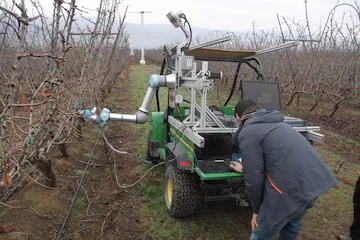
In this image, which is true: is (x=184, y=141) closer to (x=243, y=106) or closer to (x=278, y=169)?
(x=243, y=106)

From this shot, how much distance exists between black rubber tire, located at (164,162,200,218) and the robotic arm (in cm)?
74

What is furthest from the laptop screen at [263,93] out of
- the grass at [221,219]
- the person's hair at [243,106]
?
the grass at [221,219]

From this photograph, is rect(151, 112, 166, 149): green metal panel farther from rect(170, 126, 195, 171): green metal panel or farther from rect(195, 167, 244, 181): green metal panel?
rect(195, 167, 244, 181): green metal panel

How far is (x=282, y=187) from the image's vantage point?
2225 millimetres

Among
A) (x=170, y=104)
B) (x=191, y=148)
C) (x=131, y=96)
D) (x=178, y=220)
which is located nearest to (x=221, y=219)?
(x=178, y=220)

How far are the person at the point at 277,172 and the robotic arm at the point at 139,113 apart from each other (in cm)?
132

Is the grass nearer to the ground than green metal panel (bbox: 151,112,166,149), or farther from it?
nearer to the ground

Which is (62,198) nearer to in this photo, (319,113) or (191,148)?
(191,148)

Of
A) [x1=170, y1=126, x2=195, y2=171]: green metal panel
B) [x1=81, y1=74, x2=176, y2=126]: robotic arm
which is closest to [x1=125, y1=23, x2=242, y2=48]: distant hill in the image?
[x1=81, y1=74, x2=176, y2=126]: robotic arm

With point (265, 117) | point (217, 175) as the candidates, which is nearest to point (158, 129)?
point (217, 175)

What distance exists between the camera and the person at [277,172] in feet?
7.18

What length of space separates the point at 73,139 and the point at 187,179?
3385 millimetres

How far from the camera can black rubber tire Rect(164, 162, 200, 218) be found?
135 inches

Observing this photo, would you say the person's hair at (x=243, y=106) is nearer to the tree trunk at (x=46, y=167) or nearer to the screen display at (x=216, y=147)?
the screen display at (x=216, y=147)
